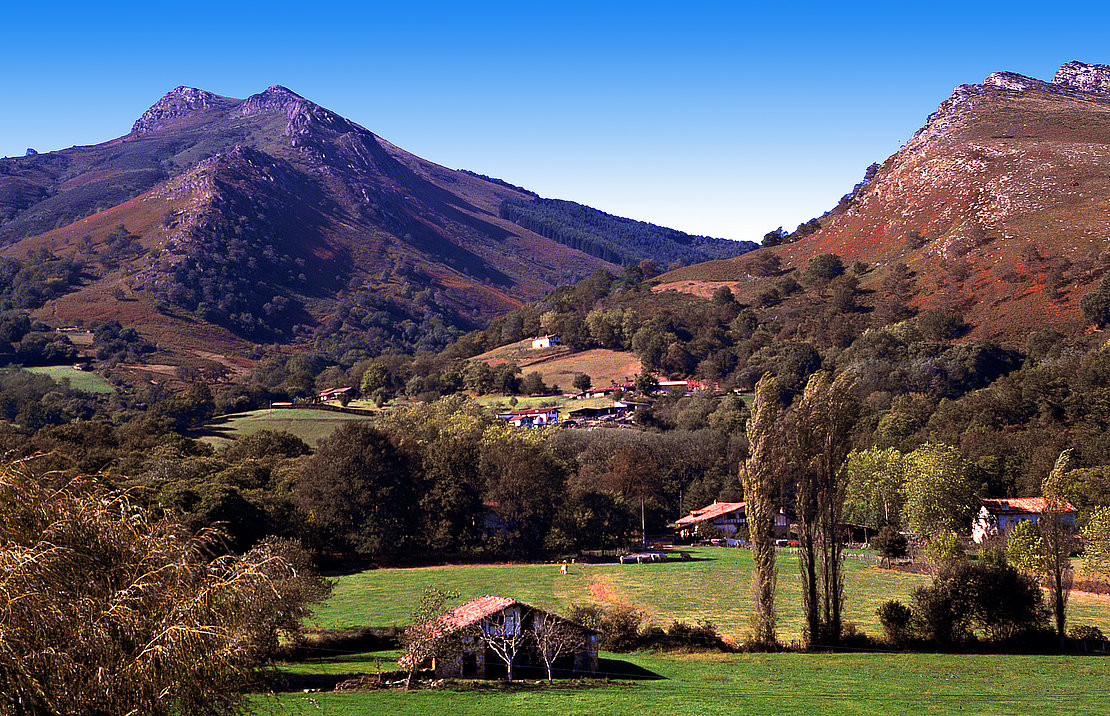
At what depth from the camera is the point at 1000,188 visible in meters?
164

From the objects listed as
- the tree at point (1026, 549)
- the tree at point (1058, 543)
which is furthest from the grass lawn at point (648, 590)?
the tree at point (1058, 543)

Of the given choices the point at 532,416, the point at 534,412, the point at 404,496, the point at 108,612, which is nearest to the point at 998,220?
the point at 534,412

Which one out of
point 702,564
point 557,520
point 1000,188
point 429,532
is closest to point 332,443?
point 429,532

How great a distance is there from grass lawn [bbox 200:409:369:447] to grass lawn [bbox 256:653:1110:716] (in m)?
89.1

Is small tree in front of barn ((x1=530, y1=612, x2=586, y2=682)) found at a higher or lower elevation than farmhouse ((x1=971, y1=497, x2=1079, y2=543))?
lower

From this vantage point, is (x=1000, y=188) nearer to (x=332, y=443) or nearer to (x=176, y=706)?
(x=332, y=443)

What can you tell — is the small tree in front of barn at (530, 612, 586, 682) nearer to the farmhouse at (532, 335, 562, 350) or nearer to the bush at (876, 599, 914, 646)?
the bush at (876, 599, 914, 646)

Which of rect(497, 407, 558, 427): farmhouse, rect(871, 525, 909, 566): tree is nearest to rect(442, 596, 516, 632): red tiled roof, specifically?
rect(871, 525, 909, 566): tree

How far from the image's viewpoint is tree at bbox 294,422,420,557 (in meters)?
71.1

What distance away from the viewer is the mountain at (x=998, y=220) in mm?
135000

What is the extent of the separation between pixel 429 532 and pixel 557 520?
9935 millimetres

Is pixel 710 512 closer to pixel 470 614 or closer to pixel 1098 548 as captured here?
pixel 1098 548

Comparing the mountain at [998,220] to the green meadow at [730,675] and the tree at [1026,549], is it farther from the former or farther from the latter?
the green meadow at [730,675]

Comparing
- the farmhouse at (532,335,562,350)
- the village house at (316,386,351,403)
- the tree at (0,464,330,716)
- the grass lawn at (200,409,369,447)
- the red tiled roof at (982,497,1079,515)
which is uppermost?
the farmhouse at (532,335,562,350)
